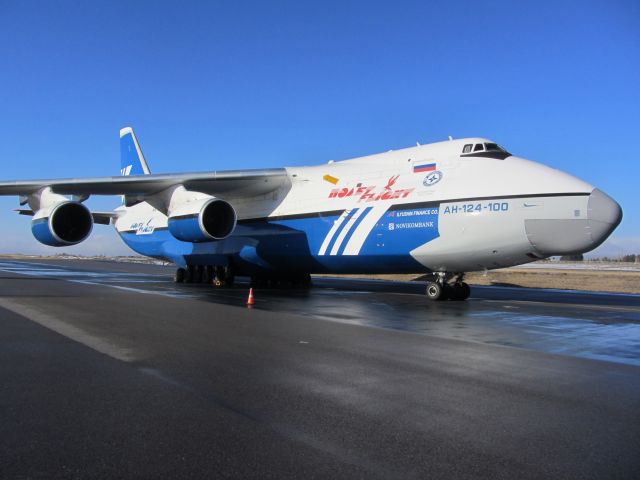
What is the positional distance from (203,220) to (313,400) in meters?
11.7

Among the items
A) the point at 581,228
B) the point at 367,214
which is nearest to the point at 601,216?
the point at 581,228

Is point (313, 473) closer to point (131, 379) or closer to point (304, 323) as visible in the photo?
point (131, 379)

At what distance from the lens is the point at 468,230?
12250 mm

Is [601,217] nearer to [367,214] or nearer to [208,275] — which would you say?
[367,214]

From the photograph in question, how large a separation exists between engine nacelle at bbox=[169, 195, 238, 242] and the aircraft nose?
9.11 metres

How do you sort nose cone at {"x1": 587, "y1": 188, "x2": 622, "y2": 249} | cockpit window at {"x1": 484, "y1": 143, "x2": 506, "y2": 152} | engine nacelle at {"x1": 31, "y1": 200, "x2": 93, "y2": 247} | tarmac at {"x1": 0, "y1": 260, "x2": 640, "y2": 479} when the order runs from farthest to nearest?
engine nacelle at {"x1": 31, "y1": 200, "x2": 93, "y2": 247} → cockpit window at {"x1": 484, "y1": 143, "x2": 506, "y2": 152} → nose cone at {"x1": 587, "y1": 188, "x2": 622, "y2": 249} → tarmac at {"x1": 0, "y1": 260, "x2": 640, "y2": 479}

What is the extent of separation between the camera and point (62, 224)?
16438mm

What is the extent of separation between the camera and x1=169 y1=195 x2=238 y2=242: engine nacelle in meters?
15.3

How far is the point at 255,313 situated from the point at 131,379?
5.28 metres

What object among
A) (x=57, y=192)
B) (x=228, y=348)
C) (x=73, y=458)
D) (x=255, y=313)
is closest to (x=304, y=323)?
(x=255, y=313)

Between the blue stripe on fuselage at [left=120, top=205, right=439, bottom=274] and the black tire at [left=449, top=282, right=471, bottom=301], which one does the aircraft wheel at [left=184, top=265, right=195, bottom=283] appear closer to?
the blue stripe on fuselage at [left=120, top=205, right=439, bottom=274]

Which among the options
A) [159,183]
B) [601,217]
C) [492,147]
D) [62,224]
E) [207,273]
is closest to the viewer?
[601,217]

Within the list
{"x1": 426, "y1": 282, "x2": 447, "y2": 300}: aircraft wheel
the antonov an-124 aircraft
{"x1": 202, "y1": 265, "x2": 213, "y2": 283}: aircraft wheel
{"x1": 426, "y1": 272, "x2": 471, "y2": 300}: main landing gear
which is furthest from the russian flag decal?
{"x1": 202, "y1": 265, "x2": 213, "y2": 283}: aircraft wheel

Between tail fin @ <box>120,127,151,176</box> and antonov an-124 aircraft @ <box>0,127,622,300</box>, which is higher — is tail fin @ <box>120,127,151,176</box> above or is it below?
above
